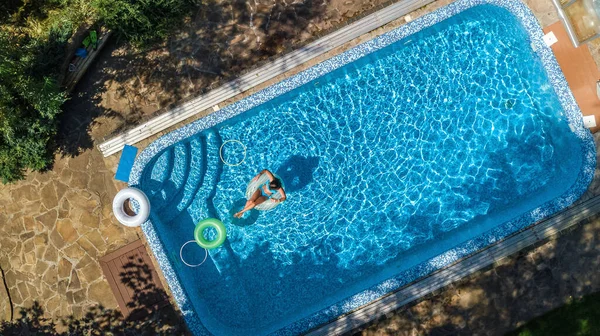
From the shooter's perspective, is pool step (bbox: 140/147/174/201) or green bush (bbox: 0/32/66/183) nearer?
green bush (bbox: 0/32/66/183)

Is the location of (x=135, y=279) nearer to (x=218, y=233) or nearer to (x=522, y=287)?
(x=218, y=233)

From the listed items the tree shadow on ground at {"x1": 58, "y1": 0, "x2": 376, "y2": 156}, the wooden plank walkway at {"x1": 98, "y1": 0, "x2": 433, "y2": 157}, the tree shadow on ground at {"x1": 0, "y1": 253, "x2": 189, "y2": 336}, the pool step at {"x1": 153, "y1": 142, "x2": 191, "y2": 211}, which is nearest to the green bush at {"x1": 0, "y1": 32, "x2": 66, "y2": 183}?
the tree shadow on ground at {"x1": 58, "y1": 0, "x2": 376, "y2": 156}

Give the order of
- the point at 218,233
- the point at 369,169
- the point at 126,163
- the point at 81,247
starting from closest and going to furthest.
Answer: the point at 126,163, the point at 218,233, the point at 81,247, the point at 369,169

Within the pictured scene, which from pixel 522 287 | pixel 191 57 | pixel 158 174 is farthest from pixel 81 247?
pixel 522 287

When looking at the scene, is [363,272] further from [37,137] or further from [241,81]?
[37,137]

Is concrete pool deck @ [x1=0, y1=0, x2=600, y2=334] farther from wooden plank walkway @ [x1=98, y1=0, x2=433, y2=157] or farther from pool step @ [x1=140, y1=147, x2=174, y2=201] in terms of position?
pool step @ [x1=140, y1=147, x2=174, y2=201]
